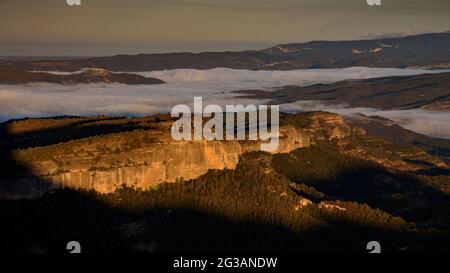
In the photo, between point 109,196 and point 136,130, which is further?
point 136,130

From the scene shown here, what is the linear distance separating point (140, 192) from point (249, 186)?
24332mm

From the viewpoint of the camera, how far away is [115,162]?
138000mm

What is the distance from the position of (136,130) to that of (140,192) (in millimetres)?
13736

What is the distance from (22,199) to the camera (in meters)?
125

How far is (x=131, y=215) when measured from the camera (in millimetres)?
134500

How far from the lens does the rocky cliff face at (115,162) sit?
128250 millimetres

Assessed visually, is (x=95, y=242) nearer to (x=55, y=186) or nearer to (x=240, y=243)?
(x=55, y=186)

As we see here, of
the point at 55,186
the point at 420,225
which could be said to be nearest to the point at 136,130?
the point at 55,186

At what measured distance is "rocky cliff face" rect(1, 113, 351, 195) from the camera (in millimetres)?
128250
